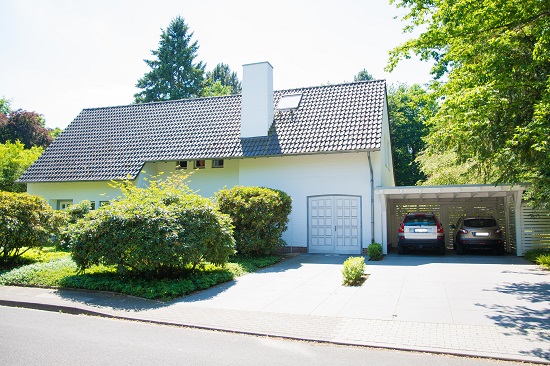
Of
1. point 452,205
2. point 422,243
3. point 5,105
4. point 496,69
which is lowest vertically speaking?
point 422,243

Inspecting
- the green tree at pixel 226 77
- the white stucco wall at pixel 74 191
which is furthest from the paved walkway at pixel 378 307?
the green tree at pixel 226 77

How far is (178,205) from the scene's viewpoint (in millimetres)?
11617

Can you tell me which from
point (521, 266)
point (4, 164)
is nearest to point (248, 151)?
point (521, 266)

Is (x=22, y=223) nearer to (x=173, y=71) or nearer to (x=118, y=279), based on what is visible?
(x=118, y=279)

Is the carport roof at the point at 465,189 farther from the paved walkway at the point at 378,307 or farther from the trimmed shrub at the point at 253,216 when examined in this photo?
the trimmed shrub at the point at 253,216

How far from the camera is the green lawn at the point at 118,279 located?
10.3 meters

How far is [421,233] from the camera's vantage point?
17.3 meters

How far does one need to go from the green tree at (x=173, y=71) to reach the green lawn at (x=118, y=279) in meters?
37.8

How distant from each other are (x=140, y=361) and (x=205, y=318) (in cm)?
247

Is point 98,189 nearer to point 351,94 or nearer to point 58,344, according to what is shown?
point 351,94

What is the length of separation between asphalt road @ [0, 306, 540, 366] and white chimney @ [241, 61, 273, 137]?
13.6 m

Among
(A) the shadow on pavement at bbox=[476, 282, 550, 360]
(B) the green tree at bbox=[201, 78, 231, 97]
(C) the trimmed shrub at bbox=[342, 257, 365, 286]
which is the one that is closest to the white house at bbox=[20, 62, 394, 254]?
(C) the trimmed shrub at bbox=[342, 257, 365, 286]

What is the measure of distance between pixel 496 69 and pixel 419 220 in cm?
788

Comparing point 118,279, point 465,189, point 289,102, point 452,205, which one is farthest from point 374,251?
point 118,279
